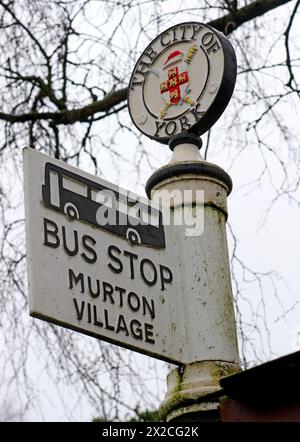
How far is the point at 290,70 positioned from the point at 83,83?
93cm

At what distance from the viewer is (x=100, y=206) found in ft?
7.34

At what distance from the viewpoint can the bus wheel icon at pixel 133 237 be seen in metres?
2.27

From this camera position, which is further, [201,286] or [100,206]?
[201,286]

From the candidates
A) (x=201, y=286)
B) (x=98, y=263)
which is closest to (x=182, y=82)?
(x=201, y=286)

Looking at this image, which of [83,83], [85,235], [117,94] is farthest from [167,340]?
[83,83]

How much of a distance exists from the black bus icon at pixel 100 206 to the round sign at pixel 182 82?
376 millimetres

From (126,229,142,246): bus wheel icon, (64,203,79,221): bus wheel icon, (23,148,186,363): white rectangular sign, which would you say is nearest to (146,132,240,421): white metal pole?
(23,148,186,363): white rectangular sign

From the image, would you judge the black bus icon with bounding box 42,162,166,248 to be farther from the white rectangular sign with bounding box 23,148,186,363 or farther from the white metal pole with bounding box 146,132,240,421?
the white metal pole with bounding box 146,132,240,421

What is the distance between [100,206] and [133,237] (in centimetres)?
10

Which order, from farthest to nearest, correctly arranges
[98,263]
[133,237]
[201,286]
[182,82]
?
[182,82] → [201,286] → [133,237] → [98,263]

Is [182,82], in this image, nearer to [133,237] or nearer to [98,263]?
[133,237]

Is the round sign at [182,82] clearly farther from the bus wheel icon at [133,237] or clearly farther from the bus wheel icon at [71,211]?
the bus wheel icon at [71,211]

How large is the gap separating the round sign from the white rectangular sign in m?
0.40
